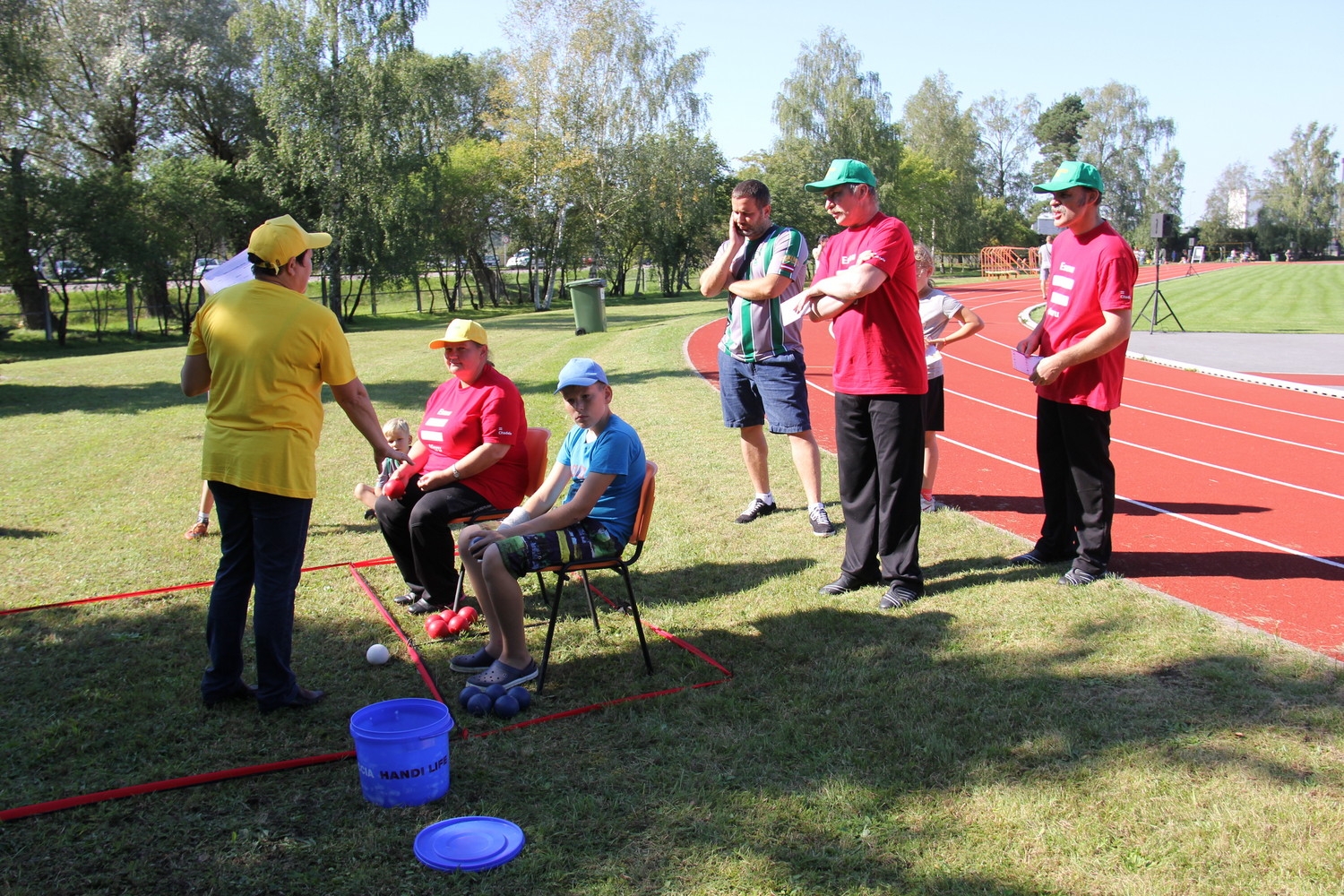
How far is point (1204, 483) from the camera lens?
7.52 m

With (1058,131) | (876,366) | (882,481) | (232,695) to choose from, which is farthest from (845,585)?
(1058,131)

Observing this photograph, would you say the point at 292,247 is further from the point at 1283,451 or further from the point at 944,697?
the point at 1283,451

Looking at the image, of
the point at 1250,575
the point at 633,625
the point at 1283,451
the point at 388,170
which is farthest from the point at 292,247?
the point at 388,170

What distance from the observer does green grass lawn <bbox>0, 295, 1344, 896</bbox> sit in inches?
110

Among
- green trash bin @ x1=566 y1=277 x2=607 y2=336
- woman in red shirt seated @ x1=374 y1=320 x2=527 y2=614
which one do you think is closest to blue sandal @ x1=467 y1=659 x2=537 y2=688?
Result: woman in red shirt seated @ x1=374 y1=320 x2=527 y2=614

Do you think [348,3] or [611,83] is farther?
[611,83]

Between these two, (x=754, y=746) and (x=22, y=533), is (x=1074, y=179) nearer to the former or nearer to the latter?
(x=754, y=746)

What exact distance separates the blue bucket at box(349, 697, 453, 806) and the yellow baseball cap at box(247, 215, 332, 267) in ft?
5.89

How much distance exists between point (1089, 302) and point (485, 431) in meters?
3.13

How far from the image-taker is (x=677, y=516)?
673cm

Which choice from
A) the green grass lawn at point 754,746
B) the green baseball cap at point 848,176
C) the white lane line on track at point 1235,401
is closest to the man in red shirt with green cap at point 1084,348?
the green grass lawn at point 754,746

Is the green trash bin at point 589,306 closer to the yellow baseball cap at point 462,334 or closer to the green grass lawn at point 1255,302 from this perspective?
the green grass lawn at point 1255,302

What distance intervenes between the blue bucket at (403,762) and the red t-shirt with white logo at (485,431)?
1.84 meters

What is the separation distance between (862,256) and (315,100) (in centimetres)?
2892
